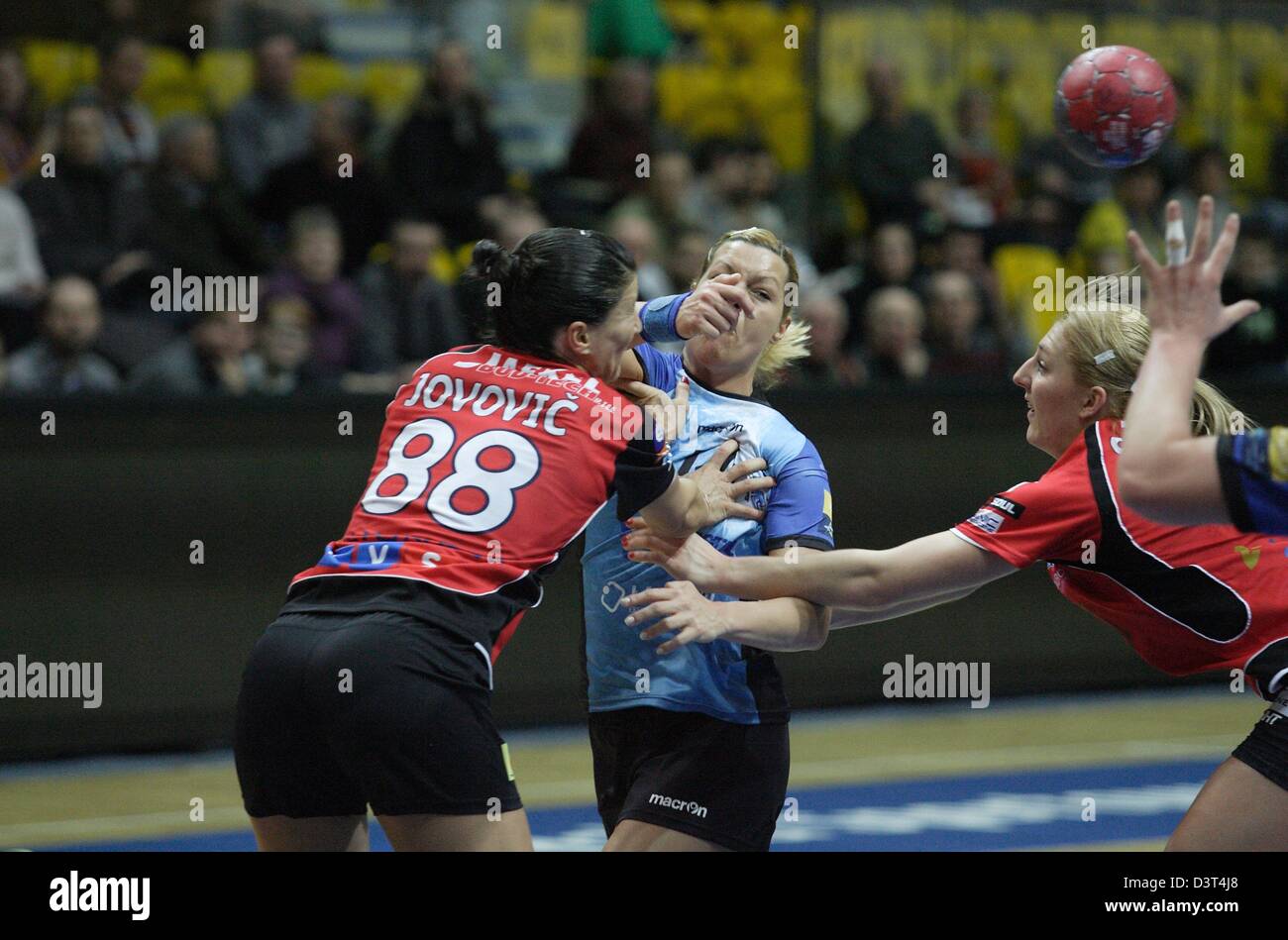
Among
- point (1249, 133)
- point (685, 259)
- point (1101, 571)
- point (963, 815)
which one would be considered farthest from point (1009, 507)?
point (1249, 133)

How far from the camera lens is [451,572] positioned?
146 inches

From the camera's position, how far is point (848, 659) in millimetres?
10453

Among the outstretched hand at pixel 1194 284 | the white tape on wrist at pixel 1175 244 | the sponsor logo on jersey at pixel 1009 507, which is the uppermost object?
the white tape on wrist at pixel 1175 244

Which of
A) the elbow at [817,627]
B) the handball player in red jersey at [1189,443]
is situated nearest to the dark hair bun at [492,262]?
the elbow at [817,627]

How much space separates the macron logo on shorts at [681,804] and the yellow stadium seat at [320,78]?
25.5 feet

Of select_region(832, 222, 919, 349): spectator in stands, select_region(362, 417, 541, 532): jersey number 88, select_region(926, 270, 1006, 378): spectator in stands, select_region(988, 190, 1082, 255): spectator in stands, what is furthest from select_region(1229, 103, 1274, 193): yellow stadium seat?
select_region(362, 417, 541, 532): jersey number 88

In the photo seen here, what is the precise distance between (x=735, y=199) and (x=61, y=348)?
4618mm

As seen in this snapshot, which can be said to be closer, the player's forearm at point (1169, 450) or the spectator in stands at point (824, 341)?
the player's forearm at point (1169, 450)

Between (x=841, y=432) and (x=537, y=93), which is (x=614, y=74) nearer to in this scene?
(x=537, y=93)

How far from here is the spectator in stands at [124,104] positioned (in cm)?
988

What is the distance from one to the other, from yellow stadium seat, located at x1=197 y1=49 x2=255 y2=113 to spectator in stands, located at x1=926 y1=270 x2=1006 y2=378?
4.50 metres

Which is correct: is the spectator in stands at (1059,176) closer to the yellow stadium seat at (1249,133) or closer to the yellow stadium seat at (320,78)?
the yellow stadium seat at (1249,133)
